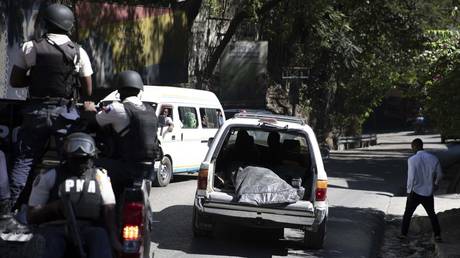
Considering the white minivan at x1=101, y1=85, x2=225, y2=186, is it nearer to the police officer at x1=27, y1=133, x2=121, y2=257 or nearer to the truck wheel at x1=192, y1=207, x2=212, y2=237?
the truck wheel at x1=192, y1=207, x2=212, y2=237

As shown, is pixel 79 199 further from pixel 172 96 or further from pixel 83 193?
pixel 172 96

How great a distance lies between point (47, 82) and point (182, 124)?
10.5 metres

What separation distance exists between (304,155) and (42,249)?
7096mm

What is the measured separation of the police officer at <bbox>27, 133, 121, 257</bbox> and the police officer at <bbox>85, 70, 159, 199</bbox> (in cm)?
76

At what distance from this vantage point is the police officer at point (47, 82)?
18.8ft

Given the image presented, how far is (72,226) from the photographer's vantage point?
475 centimetres

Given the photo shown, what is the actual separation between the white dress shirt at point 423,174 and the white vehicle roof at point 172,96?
17.9 ft

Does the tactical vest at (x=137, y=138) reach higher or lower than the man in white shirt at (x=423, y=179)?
higher

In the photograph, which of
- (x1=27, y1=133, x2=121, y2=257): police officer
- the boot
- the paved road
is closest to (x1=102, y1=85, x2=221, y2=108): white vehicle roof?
the paved road

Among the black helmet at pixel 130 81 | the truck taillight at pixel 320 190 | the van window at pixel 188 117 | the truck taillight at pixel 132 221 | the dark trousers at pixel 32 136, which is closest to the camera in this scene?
the truck taillight at pixel 132 221

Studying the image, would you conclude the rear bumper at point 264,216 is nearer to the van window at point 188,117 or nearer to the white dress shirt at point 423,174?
the white dress shirt at point 423,174

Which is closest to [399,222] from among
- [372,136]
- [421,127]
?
[372,136]

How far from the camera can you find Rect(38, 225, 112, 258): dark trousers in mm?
4762

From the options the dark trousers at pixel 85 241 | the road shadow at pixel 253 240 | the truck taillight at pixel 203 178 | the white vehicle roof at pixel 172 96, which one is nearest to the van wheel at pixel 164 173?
the white vehicle roof at pixel 172 96
